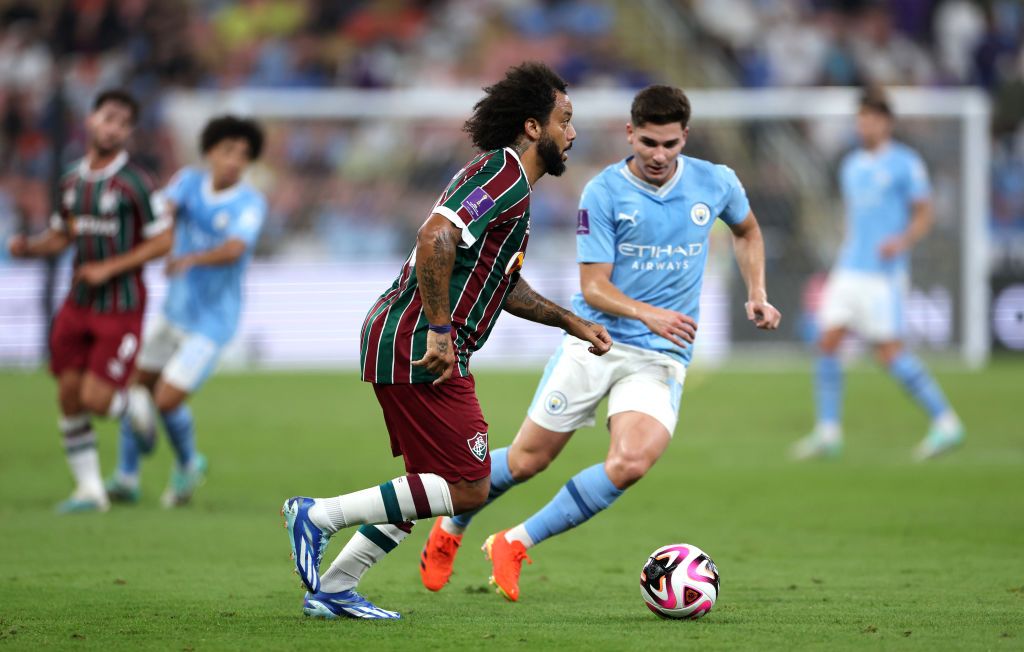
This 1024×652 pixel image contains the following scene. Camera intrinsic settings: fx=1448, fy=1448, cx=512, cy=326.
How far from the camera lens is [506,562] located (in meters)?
6.79

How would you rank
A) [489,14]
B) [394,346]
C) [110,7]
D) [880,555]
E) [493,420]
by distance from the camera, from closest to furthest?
[394,346] → [880,555] → [493,420] → [110,7] → [489,14]

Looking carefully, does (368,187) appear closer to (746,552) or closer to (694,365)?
(694,365)

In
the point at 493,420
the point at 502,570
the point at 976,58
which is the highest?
the point at 976,58

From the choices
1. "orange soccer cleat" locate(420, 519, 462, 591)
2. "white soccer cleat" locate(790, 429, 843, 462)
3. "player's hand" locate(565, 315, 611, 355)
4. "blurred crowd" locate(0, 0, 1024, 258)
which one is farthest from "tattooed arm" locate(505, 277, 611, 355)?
"blurred crowd" locate(0, 0, 1024, 258)

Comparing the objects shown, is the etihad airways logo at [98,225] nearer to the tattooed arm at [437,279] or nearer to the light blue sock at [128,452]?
the light blue sock at [128,452]

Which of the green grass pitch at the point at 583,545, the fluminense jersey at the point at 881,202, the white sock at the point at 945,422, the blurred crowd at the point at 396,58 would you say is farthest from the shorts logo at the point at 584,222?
the blurred crowd at the point at 396,58

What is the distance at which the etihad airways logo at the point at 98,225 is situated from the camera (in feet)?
32.2

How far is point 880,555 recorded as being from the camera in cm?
806

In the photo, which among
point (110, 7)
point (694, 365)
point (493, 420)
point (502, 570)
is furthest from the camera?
point (110, 7)

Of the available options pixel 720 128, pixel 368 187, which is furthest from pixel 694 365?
pixel 368 187

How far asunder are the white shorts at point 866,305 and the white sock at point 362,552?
7748mm

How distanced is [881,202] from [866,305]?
100 centimetres

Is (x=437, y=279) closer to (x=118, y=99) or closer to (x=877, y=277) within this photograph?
(x=118, y=99)

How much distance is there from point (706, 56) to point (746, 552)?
746 inches
